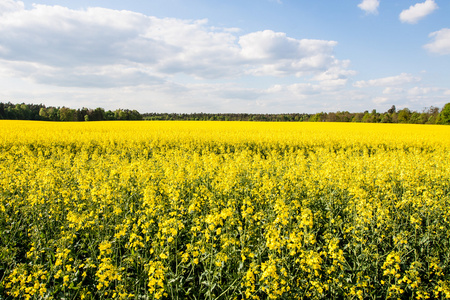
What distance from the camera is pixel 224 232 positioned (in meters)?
5.47

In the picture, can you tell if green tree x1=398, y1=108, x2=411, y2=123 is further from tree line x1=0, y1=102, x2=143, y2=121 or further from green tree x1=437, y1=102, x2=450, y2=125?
tree line x1=0, y1=102, x2=143, y2=121

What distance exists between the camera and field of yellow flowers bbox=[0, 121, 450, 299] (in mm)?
3510

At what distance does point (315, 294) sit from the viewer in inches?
139

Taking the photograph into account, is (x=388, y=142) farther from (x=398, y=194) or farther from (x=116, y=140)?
(x=116, y=140)

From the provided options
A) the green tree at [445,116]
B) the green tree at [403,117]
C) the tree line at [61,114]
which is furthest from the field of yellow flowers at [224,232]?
the green tree at [403,117]

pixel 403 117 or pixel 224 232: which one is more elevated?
pixel 403 117

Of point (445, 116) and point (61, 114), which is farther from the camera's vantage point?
point (61, 114)

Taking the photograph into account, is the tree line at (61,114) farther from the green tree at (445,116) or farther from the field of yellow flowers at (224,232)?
the green tree at (445,116)

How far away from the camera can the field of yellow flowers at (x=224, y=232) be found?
11.5ft

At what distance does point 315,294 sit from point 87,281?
3.92 metres

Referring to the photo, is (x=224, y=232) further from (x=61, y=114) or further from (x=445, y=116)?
(x=445, y=116)

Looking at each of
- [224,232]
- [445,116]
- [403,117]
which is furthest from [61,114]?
[445,116]

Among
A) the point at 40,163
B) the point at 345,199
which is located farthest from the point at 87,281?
the point at 40,163

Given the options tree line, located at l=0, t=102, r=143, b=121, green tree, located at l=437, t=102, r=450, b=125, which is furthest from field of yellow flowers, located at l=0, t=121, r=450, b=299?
green tree, located at l=437, t=102, r=450, b=125
